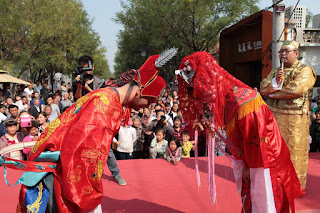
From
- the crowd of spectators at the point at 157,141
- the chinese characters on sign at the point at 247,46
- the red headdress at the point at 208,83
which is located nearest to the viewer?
the red headdress at the point at 208,83

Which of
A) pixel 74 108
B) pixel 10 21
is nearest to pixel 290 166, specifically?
pixel 74 108

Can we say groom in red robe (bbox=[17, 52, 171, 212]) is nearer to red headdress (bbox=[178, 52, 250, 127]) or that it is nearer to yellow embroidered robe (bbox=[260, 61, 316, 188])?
red headdress (bbox=[178, 52, 250, 127])

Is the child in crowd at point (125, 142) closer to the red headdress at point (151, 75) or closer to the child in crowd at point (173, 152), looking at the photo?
the child in crowd at point (173, 152)

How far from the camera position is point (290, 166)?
7.59 ft

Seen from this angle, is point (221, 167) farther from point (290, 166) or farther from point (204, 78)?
point (204, 78)

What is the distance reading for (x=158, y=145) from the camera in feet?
17.9

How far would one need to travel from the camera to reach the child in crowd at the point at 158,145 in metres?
5.35

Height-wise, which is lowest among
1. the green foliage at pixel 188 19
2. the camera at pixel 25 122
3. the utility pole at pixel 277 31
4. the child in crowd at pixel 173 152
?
the child in crowd at pixel 173 152

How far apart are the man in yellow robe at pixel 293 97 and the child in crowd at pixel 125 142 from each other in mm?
2710

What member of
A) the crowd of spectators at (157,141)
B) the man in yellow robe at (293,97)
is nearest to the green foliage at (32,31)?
the crowd of spectators at (157,141)

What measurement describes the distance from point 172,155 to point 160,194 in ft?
4.60

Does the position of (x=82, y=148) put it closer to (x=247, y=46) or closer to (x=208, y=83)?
(x=208, y=83)

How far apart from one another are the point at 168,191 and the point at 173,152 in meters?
1.36

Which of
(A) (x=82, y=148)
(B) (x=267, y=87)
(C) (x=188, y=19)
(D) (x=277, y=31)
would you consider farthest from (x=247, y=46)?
(A) (x=82, y=148)
